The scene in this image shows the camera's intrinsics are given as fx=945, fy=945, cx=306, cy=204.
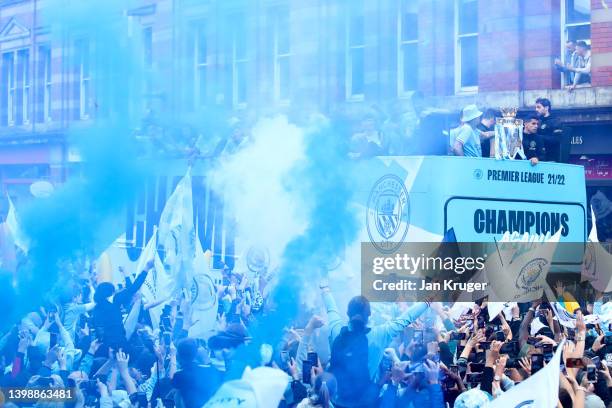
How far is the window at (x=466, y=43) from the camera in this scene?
376 inches

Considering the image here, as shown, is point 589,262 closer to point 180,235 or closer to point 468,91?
point 180,235

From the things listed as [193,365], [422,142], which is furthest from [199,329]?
[422,142]

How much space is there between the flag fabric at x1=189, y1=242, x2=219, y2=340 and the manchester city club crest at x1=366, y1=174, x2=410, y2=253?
1321 mm

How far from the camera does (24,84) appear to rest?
7.95 m

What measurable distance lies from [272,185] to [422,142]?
1345 mm

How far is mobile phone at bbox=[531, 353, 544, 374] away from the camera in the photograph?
5574mm

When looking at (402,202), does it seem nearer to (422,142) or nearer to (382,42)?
A: (422,142)

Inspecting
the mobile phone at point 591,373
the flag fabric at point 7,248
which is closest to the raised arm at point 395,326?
the mobile phone at point 591,373

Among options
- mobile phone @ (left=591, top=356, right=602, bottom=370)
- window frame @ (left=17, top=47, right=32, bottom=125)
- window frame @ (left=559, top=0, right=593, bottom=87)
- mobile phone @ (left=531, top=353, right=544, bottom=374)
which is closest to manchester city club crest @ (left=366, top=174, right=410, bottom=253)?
mobile phone @ (left=531, top=353, right=544, bottom=374)

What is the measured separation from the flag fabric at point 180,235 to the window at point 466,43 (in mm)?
4128

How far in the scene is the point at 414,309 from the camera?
209 inches

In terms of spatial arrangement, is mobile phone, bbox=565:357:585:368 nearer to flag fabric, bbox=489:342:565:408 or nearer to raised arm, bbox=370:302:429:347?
flag fabric, bbox=489:342:565:408

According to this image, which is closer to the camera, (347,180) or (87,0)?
(347,180)

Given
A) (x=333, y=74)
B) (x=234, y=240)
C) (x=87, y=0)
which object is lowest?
(x=234, y=240)
